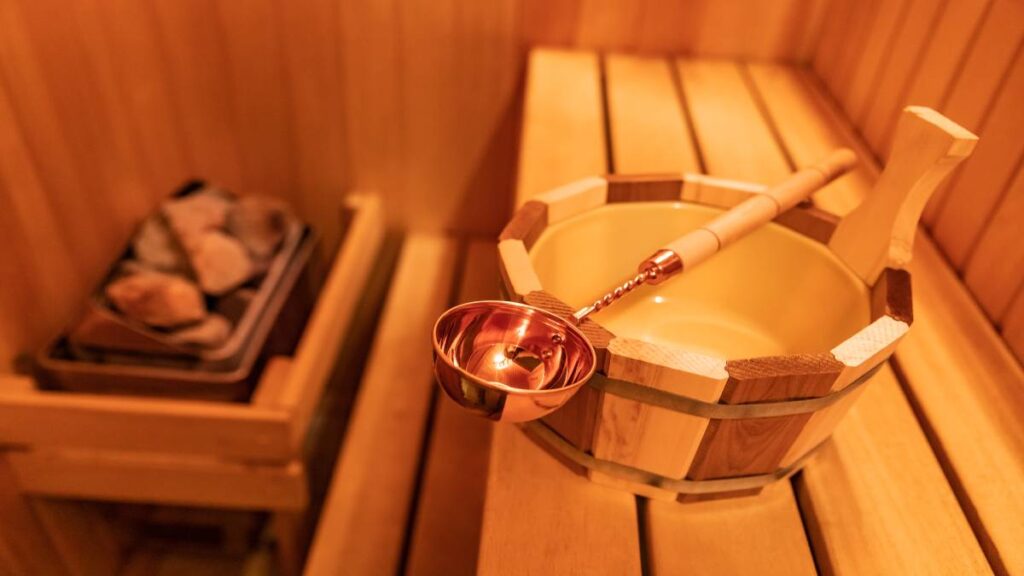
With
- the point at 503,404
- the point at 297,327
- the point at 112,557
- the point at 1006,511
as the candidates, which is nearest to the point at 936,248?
the point at 1006,511

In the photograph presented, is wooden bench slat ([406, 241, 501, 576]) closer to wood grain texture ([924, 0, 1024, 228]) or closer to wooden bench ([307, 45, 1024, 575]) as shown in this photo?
wooden bench ([307, 45, 1024, 575])

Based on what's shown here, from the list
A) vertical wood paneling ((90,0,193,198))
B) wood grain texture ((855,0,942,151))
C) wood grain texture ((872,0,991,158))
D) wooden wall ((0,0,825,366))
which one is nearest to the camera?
wood grain texture ((872,0,991,158))

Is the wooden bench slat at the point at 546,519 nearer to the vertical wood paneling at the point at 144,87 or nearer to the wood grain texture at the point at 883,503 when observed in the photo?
the wood grain texture at the point at 883,503

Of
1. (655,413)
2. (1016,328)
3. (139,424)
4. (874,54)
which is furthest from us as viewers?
(874,54)


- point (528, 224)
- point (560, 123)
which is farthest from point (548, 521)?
point (560, 123)

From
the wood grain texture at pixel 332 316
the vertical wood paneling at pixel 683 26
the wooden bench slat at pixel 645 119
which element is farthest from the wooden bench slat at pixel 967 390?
the wood grain texture at pixel 332 316

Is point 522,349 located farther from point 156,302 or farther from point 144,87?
point 144,87

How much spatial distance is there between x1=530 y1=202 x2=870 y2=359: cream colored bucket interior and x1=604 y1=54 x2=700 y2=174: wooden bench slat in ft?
0.77

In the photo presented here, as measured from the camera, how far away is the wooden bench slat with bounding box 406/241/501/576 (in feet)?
2.96

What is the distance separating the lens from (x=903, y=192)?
630mm

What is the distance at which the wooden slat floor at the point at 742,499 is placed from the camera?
543mm

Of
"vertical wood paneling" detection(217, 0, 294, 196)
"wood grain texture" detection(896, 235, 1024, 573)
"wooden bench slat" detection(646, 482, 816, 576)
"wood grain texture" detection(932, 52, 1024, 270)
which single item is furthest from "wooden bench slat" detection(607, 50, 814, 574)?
"vertical wood paneling" detection(217, 0, 294, 196)

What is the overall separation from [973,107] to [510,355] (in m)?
0.65

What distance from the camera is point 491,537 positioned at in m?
0.54
